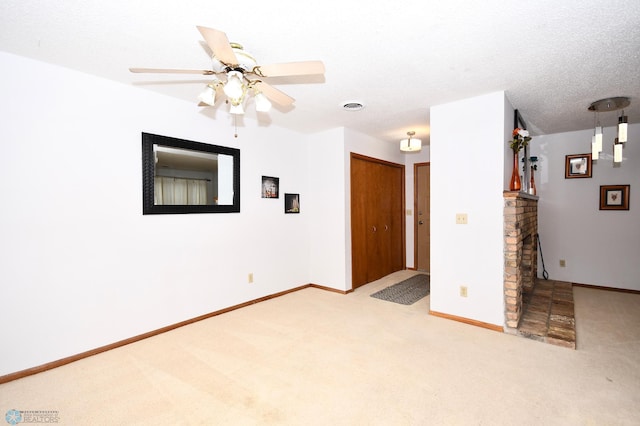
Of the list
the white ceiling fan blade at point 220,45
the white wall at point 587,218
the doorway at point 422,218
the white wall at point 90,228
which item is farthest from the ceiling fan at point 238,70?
the white wall at point 587,218

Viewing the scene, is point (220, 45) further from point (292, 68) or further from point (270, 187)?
point (270, 187)

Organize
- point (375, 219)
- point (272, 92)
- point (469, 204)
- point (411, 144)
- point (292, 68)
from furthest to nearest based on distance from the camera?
point (375, 219)
point (411, 144)
point (469, 204)
point (272, 92)
point (292, 68)

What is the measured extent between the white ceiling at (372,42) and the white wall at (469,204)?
282 mm

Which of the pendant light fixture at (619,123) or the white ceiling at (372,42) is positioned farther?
the pendant light fixture at (619,123)

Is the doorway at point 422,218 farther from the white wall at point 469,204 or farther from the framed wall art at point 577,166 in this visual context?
the white wall at point 469,204

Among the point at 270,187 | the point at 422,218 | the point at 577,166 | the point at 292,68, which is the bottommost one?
the point at 422,218

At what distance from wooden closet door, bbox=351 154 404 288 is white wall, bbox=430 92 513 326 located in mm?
1323

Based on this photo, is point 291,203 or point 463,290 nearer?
point 463,290

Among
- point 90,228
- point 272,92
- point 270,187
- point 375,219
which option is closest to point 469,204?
point 375,219

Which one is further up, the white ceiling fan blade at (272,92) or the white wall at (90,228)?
the white ceiling fan blade at (272,92)

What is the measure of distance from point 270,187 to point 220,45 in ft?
8.47

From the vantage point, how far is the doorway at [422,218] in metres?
5.44

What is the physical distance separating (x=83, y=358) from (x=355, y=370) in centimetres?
224

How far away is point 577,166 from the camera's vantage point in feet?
14.2
